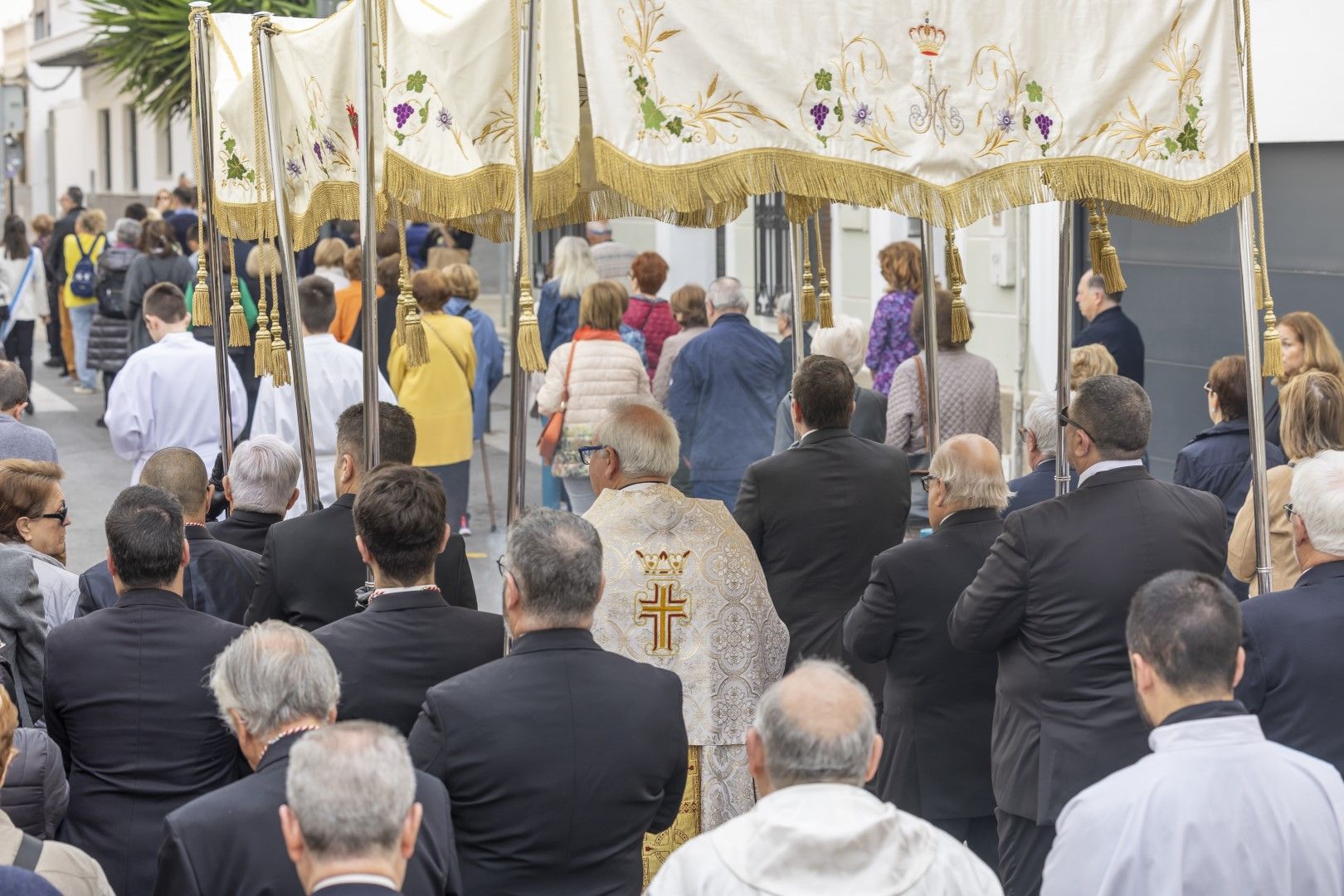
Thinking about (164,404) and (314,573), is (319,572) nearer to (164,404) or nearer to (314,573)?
(314,573)

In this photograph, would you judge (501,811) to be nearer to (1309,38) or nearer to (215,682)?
(215,682)

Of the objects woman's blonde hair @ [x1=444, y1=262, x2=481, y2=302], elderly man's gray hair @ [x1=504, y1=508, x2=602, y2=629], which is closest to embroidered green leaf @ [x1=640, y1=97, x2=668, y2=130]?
elderly man's gray hair @ [x1=504, y1=508, x2=602, y2=629]

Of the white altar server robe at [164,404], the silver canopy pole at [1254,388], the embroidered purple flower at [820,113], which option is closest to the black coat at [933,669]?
the silver canopy pole at [1254,388]

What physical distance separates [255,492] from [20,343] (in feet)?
37.9

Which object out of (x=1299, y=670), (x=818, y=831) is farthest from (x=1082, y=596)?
(x=818, y=831)

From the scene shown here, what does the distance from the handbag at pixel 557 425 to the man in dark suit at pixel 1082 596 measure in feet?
15.9

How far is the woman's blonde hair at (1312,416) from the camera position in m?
5.69

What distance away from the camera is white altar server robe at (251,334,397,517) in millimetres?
8023

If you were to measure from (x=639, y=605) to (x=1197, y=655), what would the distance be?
2.02 meters

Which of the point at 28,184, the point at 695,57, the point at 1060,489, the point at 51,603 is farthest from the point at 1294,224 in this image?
the point at 28,184

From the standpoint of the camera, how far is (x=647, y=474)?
5012 millimetres

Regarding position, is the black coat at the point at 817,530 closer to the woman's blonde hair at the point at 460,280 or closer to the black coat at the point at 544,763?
the black coat at the point at 544,763

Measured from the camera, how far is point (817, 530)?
564cm

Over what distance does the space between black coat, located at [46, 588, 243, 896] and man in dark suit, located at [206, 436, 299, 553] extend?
5.29 feet
